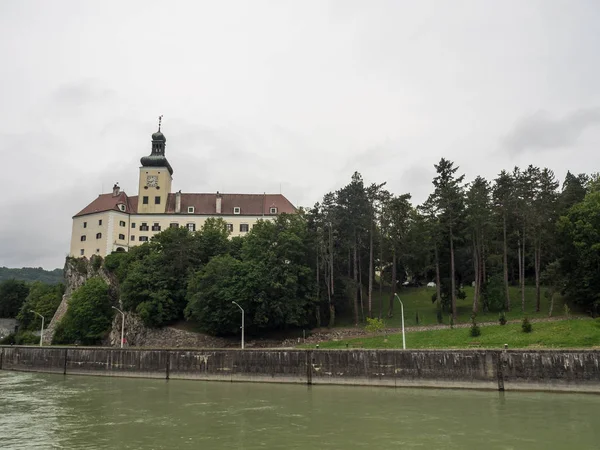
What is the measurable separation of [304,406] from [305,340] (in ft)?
83.3

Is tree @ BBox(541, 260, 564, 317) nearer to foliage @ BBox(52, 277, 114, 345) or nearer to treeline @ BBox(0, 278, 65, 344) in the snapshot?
foliage @ BBox(52, 277, 114, 345)

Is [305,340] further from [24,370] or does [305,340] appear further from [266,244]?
[24,370]

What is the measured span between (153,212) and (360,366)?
61.2 meters

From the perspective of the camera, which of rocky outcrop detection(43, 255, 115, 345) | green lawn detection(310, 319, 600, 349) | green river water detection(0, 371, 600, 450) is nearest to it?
green river water detection(0, 371, 600, 450)

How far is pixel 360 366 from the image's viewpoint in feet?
127

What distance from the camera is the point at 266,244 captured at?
61562mm

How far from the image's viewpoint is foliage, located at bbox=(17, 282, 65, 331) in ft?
295

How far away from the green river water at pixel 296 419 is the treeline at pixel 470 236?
21909 millimetres

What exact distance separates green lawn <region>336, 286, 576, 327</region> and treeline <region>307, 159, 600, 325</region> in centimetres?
121

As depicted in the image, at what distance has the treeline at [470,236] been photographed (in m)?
50.2

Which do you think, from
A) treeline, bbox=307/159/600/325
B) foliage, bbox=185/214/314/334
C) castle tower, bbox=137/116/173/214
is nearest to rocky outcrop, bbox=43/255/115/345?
castle tower, bbox=137/116/173/214

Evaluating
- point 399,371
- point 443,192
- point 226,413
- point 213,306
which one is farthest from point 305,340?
point 226,413

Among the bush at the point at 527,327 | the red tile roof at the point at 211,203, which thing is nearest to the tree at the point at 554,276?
the bush at the point at 527,327

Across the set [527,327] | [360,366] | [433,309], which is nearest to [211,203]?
[433,309]
